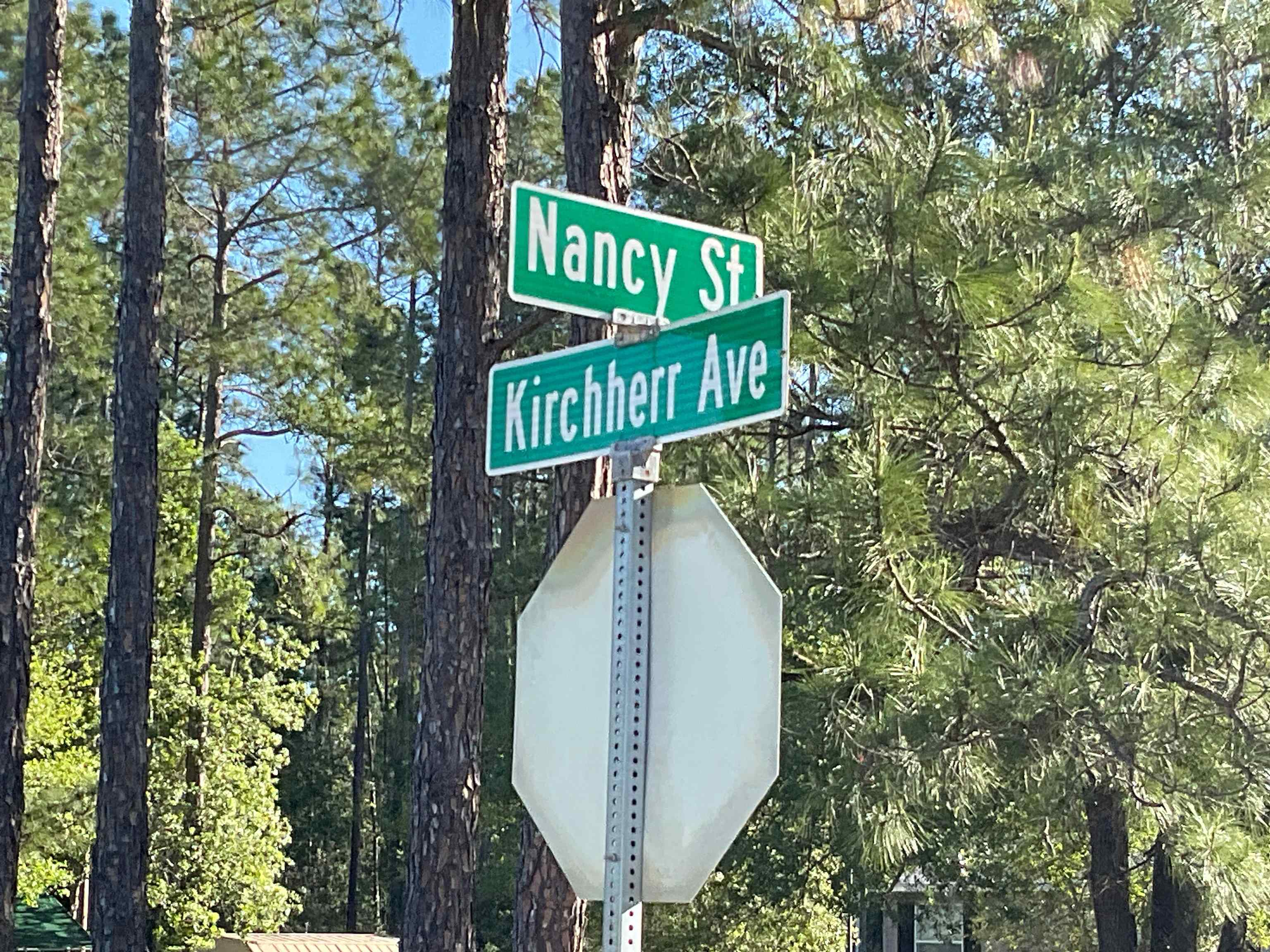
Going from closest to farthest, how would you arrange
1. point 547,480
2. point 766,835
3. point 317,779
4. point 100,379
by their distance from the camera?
point 766,835 → point 100,379 → point 547,480 → point 317,779

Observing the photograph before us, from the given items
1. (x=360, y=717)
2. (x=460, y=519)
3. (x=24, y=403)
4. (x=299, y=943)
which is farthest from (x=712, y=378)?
(x=360, y=717)

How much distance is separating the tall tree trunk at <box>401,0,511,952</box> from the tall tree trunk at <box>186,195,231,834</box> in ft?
49.7

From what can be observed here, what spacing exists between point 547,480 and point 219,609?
540 cm

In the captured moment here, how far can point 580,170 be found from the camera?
8.22 m

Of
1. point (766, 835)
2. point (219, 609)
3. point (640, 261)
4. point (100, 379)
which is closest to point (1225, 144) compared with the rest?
point (640, 261)

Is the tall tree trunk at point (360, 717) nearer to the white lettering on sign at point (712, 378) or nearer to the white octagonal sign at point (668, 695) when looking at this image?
the white octagonal sign at point (668, 695)

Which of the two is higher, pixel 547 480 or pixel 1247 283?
pixel 547 480

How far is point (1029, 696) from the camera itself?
21.5ft

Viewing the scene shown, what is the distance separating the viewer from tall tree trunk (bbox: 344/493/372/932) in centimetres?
3962

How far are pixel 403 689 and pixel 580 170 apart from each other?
29.2 m

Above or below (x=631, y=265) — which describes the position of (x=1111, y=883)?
below

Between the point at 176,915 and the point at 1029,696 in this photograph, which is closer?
the point at 1029,696

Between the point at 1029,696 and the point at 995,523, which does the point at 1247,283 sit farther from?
the point at 1029,696

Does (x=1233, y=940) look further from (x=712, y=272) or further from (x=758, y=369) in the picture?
(x=758, y=369)
